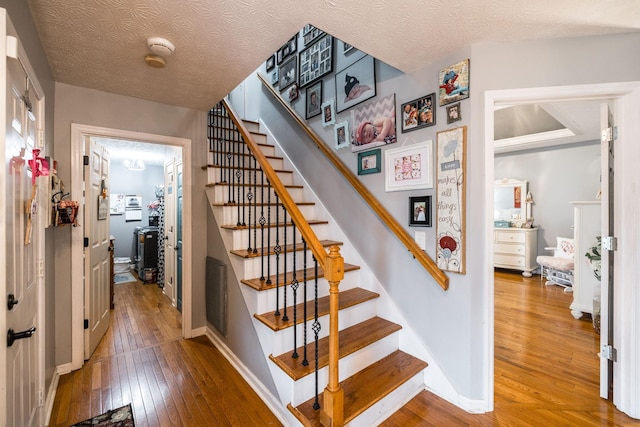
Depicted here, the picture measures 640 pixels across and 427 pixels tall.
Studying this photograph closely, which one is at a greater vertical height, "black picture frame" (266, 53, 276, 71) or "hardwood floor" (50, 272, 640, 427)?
"black picture frame" (266, 53, 276, 71)

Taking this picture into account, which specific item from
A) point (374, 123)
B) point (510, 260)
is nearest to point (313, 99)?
point (374, 123)

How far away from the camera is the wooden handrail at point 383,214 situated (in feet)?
6.46

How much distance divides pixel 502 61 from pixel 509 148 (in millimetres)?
4630

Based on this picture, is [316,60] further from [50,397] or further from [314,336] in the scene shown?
[50,397]

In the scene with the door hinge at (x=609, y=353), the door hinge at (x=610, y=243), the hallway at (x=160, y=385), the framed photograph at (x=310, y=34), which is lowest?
the hallway at (x=160, y=385)

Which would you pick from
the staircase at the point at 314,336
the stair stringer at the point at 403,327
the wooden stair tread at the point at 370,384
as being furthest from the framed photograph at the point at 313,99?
the wooden stair tread at the point at 370,384

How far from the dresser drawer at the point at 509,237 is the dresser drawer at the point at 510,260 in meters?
0.31

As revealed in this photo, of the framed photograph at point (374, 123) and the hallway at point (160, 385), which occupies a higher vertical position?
the framed photograph at point (374, 123)

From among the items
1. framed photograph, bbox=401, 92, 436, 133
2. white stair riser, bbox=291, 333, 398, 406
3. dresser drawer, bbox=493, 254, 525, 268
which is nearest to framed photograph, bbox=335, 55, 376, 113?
framed photograph, bbox=401, 92, 436, 133

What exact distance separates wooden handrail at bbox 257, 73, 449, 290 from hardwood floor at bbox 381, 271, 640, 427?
2.78 ft

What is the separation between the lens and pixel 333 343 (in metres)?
1.49

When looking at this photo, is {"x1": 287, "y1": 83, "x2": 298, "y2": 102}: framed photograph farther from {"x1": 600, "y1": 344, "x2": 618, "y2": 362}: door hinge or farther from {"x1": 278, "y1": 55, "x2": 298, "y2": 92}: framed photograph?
{"x1": 600, "y1": 344, "x2": 618, "y2": 362}: door hinge

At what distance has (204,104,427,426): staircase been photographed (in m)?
1.65

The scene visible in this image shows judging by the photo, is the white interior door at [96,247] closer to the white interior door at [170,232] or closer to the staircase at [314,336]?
the white interior door at [170,232]
